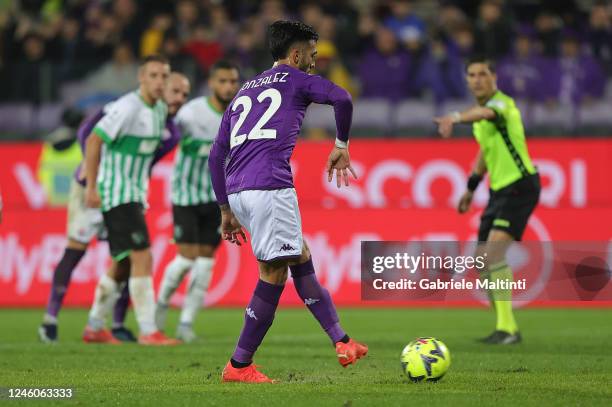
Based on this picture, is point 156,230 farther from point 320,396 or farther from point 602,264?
point 320,396

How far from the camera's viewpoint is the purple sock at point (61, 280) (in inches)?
424

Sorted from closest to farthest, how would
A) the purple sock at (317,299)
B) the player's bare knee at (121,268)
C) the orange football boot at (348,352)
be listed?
the orange football boot at (348,352)
the purple sock at (317,299)
the player's bare knee at (121,268)

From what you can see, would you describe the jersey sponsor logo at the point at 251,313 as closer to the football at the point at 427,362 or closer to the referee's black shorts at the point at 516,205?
the football at the point at 427,362

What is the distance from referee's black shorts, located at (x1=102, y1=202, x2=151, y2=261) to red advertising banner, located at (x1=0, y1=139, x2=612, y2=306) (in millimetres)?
4400

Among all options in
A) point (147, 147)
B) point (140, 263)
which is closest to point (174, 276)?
point (140, 263)

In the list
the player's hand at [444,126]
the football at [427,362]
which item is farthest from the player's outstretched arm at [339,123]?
the player's hand at [444,126]

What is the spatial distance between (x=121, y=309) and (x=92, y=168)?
1831 mm

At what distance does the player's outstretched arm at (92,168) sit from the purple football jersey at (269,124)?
2932 mm

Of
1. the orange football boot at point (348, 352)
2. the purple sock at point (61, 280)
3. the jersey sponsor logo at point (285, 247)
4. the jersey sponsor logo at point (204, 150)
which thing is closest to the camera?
the jersey sponsor logo at point (285, 247)

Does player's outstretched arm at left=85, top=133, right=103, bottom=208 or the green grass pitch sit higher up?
player's outstretched arm at left=85, top=133, right=103, bottom=208

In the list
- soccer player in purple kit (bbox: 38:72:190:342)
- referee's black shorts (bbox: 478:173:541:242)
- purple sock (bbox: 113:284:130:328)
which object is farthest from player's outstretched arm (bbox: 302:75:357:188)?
purple sock (bbox: 113:284:130:328)

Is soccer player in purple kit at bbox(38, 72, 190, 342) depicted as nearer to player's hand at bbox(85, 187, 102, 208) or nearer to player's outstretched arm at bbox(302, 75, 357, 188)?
player's hand at bbox(85, 187, 102, 208)

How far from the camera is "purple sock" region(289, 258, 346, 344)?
7.19 meters

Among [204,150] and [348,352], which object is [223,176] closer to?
[348,352]
